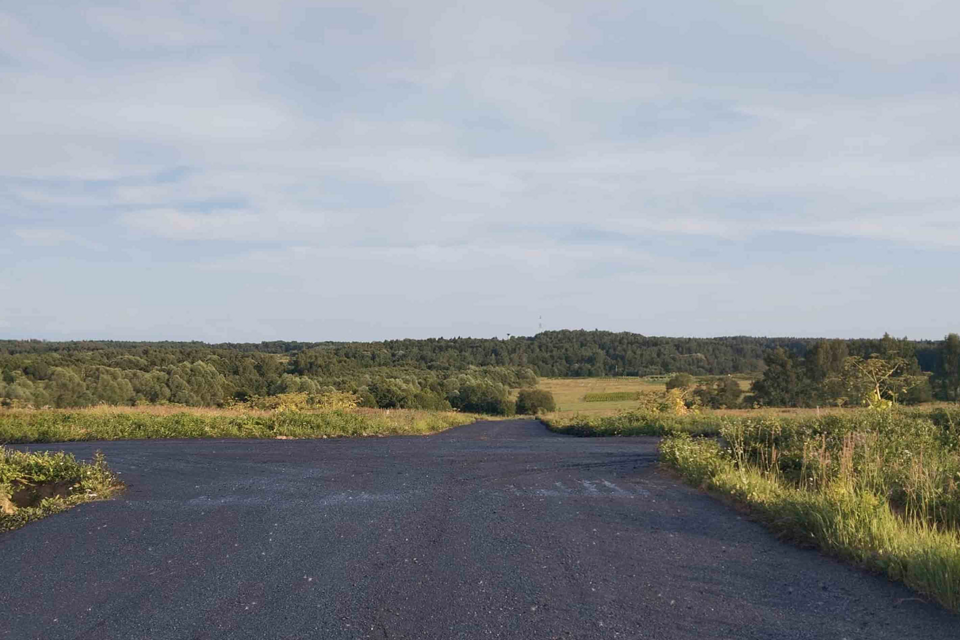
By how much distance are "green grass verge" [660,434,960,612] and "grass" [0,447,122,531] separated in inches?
328

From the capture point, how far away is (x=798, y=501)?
291 inches

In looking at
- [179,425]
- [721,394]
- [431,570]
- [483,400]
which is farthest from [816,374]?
[431,570]

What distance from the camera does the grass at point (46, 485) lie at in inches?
342

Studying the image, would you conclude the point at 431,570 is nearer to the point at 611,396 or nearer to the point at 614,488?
the point at 614,488

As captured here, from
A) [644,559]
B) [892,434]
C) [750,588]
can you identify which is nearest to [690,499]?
[644,559]

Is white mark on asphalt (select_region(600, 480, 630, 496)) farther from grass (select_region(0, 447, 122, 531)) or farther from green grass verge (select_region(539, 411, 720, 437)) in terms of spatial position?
green grass verge (select_region(539, 411, 720, 437))

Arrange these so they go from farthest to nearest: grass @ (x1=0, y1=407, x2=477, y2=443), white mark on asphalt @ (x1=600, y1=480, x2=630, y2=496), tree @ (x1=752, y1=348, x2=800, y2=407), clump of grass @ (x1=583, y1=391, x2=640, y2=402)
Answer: clump of grass @ (x1=583, y1=391, x2=640, y2=402), tree @ (x1=752, y1=348, x2=800, y2=407), grass @ (x1=0, y1=407, x2=477, y2=443), white mark on asphalt @ (x1=600, y1=480, x2=630, y2=496)

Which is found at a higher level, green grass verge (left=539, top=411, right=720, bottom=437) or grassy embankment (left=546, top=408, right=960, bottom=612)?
grassy embankment (left=546, top=408, right=960, bottom=612)

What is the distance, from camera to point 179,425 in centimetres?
2059

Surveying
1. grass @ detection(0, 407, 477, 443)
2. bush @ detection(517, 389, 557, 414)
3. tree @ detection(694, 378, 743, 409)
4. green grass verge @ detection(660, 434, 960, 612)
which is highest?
green grass verge @ detection(660, 434, 960, 612)

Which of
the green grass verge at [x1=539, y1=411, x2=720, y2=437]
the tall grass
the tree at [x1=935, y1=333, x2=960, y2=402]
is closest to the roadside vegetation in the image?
the tree at [x1=935, y1=333, x2=960, y2=402]

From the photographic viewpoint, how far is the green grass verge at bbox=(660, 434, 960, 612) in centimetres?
521

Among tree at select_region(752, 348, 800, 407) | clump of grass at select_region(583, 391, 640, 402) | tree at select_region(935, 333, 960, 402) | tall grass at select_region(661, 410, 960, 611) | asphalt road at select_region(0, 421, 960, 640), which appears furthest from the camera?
clump of grass at select_region(583, 391, 640, 402)

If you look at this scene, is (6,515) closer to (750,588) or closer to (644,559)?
(644,559)
